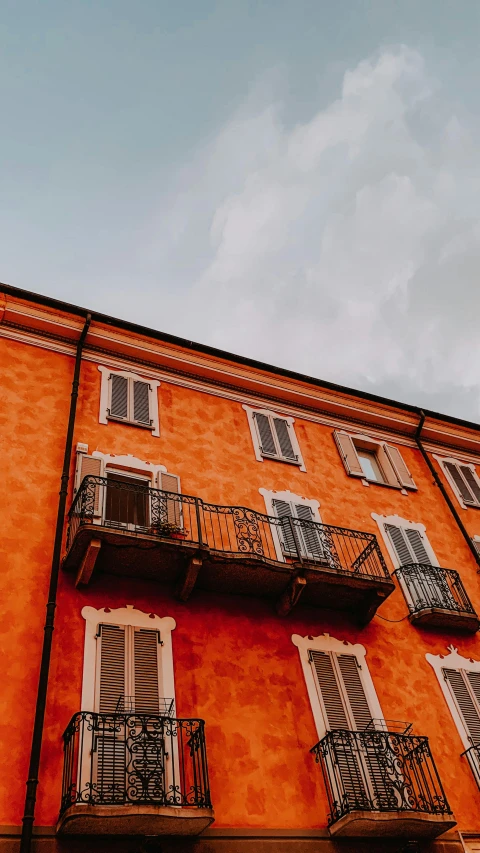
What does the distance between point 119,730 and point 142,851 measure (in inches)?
58.3

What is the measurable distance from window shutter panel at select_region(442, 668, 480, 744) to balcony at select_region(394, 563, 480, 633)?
3.30 ft

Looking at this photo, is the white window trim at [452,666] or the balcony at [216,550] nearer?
the balcony at [216,550]

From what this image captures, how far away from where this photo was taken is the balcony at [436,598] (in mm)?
13664

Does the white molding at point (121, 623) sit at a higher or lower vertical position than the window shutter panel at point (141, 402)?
lower

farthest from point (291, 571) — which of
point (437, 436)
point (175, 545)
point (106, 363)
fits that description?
point (437, 436)

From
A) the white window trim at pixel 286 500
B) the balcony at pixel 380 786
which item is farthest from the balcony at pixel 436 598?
the balcony at pixel 380 786

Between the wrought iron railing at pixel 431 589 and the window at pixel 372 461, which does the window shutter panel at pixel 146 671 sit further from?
the window at pixel 372 461

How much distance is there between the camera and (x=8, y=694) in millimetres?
9406

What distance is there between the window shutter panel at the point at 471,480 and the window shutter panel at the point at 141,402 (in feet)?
32.3

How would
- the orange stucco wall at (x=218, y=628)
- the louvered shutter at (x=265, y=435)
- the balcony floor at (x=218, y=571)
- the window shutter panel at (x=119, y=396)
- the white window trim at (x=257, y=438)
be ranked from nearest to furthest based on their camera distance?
1. the orange stucco wall at (x=218, y=628)
2. the balcony floor at (x=218, y=571)
3. the window shutter panel at (x=119, y=396)
4. the white window trim at (x=257, y=438)
5. the louvered shutter at (x=265, y=435)

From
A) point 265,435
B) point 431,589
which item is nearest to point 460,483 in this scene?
point 431,589

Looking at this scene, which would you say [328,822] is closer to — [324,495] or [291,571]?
[291,571]

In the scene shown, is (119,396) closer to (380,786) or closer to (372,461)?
(372,461)

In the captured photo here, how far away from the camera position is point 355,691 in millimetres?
11883
